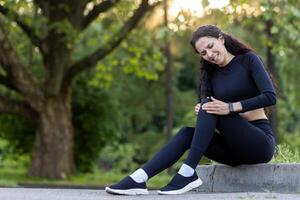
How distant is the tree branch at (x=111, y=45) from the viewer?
60.5 ft

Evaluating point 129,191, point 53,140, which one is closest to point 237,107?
point 129,191

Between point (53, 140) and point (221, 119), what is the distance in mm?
13184

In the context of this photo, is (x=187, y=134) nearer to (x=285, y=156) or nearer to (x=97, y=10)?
(x=285, y=156)

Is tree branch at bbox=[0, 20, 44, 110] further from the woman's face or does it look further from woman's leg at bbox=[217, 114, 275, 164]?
woman's leg at bbox=[217, 114, 275, 164]

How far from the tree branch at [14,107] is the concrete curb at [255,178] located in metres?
12.3

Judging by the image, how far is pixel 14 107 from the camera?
18844 mm

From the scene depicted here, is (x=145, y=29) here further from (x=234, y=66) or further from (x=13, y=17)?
(x=234, y=66)

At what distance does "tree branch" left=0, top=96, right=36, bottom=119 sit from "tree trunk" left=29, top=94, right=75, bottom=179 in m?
0.38

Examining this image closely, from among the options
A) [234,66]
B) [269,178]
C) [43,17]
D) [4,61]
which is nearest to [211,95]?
[234,66]

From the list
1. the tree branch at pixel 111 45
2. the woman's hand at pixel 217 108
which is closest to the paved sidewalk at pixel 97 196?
the woman's hand at pixel 217 108

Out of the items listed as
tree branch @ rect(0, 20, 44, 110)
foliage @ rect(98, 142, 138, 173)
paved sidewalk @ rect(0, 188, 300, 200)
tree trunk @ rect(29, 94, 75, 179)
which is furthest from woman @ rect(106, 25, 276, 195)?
foliage @ rect(98, 142, 138, 173)

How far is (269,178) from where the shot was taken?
6676mm

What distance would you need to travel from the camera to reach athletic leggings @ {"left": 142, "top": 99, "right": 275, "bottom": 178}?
6324mm

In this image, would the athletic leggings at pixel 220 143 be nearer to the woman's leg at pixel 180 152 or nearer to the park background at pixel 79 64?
the woman's leg at pixel 180 152
